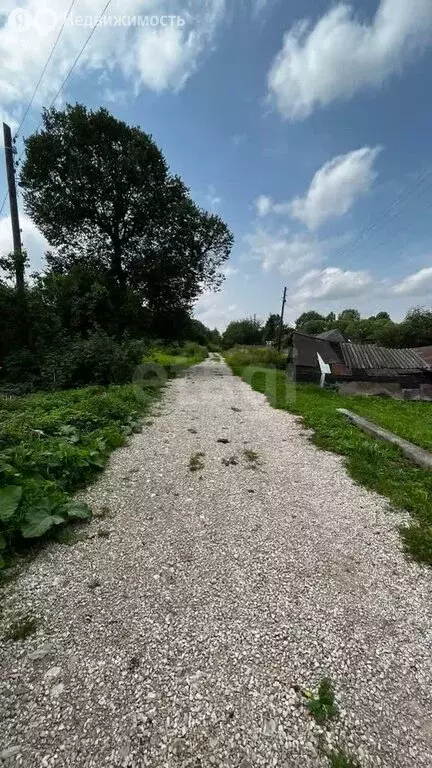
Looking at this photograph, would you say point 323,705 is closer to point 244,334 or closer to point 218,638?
point 218,638

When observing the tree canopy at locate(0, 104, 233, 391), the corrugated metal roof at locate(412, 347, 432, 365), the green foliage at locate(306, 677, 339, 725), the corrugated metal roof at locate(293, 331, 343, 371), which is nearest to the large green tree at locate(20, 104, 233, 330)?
the tree canopy at locate(0, 104, 233, 391)

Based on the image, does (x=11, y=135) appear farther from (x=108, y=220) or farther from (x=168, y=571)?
(x=168, y=571)

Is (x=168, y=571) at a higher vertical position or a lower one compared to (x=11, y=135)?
lower

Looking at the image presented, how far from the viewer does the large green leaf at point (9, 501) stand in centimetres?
284

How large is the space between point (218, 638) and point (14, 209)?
13376 millimetres

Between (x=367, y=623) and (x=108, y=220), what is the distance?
62.0 ft

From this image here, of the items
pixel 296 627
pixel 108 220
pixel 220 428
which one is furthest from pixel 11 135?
pixel 296 627

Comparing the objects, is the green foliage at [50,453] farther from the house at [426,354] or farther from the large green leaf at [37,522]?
the house at [426,354]

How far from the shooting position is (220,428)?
23.0 ft

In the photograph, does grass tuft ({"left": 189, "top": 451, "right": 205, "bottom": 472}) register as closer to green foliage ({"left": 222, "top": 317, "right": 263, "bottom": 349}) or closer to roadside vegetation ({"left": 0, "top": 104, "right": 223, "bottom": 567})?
roadside vegetation ({"left": 0, "top": 104, "right": 223, "bottom": 567})

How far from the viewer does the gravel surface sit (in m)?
1.58

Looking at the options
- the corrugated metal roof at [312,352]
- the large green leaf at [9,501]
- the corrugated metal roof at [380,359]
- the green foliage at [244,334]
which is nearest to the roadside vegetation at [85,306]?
the large green leaf at [9,501]

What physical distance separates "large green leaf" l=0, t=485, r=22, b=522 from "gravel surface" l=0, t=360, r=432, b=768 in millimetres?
533

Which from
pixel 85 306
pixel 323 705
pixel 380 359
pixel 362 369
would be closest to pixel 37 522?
pixel 323 705
